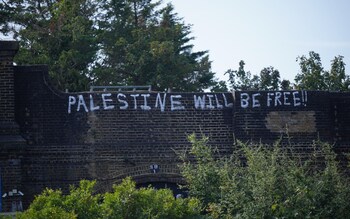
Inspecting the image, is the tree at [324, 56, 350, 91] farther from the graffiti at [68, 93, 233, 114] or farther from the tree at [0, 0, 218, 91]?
the graffiti at [68, 93, 233, 114]

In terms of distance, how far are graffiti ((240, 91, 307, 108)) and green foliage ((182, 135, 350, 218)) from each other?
20.8ft

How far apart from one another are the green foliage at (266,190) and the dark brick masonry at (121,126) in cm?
572

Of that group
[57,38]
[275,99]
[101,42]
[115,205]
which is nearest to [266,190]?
[115,205]

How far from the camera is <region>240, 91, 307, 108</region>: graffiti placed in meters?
24.0

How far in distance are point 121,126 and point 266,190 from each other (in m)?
7.93

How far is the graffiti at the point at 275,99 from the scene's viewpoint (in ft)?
78.9

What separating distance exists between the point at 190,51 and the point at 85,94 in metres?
28.2

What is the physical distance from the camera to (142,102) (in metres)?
23.4

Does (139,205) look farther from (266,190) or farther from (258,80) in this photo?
(258,80)

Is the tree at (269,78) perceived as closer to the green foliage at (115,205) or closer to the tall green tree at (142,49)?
the tall green tree at (142,49)

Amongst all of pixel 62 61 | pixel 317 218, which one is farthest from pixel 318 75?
pixel 317 218

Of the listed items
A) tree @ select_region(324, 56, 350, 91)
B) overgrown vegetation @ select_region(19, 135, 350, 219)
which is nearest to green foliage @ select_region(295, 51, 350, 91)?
tree @ select_region(324, 56, 350, 91)

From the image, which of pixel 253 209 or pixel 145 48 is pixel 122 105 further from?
pixel 145 48

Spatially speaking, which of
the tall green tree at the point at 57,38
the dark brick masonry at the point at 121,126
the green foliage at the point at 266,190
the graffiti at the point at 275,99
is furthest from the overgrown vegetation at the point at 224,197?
the tall green tree at the point at 57,38
